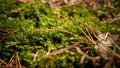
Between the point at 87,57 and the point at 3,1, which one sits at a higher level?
the point at 3,1

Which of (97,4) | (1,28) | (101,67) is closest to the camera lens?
(101,67)

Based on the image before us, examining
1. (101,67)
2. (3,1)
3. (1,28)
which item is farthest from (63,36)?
(3,1)

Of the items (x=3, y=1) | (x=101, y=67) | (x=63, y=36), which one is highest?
(x=3, y=1)

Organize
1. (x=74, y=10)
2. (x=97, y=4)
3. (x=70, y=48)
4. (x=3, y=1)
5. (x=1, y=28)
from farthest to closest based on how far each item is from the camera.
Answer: (x=97, y=4) → (x=74, y=10) → (x=3, y=1) → (x=1, y=28) → (x=70, y=48)

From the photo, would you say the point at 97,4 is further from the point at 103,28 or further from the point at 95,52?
the point at 95,52

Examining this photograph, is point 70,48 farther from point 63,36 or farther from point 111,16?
point 111,16

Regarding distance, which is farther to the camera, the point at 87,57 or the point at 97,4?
the point at 97,4
